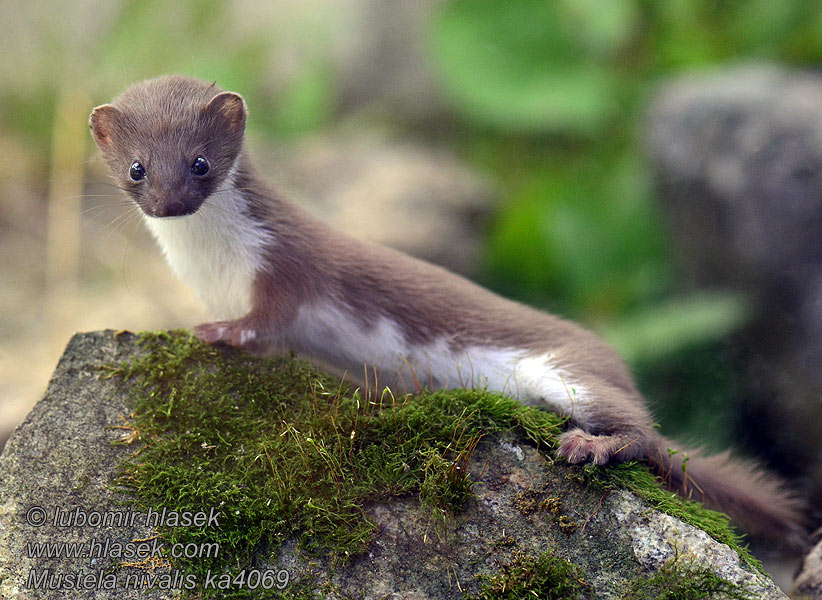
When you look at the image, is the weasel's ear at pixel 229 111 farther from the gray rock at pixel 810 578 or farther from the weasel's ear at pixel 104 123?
the gray rock at pixel 810 578

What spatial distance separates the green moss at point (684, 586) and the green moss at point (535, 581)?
0.67 feet

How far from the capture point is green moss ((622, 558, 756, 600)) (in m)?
2.80

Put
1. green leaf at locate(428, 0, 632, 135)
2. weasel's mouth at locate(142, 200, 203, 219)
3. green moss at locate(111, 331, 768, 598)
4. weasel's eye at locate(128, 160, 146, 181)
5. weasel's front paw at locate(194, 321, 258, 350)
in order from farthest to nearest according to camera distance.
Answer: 1. green leaf at locate(428, 0, 632, 135)
2. weasel's front paw at locate(194, 321, 258, 350)
3. weasel's eye at locate(128, 160, 146, 181)
4. weasel's mouth at locate(142, 200, 203, 219)
5. green moss at locate(111, 331, 768, 598)

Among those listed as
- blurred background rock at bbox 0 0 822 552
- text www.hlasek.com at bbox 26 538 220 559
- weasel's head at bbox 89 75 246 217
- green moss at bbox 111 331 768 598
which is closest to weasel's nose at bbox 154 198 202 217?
weasel's head at bbox 89 75 246 217

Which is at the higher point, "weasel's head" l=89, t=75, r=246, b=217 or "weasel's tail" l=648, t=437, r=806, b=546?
"weasel's head" l=89, t=75, r=246, b=217

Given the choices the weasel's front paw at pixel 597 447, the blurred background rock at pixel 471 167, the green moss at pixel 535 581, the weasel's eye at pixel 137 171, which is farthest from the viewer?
the blurred background rock at pixel 471 167

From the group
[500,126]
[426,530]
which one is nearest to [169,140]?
[426,530]

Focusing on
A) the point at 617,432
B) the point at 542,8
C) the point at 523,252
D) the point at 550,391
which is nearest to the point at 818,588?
the point at 617,432

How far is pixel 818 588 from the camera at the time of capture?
357 centimetres

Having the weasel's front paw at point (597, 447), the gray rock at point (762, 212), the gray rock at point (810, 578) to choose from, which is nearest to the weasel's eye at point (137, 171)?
the weasel's front paw at point (597, 447)

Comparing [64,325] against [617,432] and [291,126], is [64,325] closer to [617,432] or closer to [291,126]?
[291,126]

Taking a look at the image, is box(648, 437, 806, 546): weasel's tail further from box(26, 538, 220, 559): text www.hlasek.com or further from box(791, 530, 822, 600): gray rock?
box(26, 538, 220, 559): text www.hlasek.com

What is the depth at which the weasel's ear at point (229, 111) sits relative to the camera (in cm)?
355

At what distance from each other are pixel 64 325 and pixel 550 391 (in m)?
5.16
